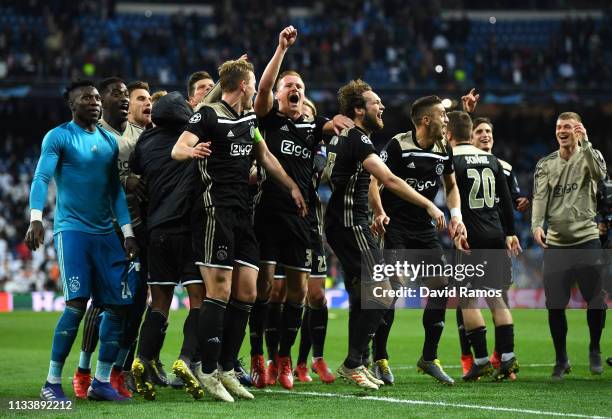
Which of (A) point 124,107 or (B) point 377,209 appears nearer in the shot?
(A) point 124,107

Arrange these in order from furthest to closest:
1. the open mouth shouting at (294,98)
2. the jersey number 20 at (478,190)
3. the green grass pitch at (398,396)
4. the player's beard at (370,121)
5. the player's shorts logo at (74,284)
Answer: the jersey number 20 at (478,190) → the player's beard at (370,121) → the open mouth shouting at (294,98) → the player's shorts logo at (74,284) → the green grass pitch at (398,396)

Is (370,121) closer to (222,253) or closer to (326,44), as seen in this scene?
(222,253)

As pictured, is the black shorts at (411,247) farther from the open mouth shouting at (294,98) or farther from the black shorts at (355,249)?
the open mouth shouting at (294,98)

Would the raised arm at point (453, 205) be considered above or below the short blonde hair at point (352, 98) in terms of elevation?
below

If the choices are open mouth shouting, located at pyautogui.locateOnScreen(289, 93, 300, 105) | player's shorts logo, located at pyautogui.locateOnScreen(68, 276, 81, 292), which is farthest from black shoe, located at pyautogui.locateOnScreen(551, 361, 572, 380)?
player's shorts logo, located at pyautogui.locateOnScreen(68, 276, 81, 292)

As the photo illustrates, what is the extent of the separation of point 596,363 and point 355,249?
9.84ft

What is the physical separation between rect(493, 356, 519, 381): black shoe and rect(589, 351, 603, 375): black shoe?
3.52 feet

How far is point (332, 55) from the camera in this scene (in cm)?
3269

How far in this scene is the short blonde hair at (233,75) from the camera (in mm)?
7590

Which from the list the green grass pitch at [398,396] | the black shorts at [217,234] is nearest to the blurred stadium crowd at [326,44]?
the green grass pitch at [398,396]

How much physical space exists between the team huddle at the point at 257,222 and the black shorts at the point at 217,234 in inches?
0.5

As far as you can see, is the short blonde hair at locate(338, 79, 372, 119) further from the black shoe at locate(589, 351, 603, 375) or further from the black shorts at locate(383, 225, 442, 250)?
the black shoe at locate(589, 351, 603, 375)

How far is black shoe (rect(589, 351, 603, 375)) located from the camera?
32.1ft

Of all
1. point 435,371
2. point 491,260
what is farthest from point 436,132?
point 435,371
